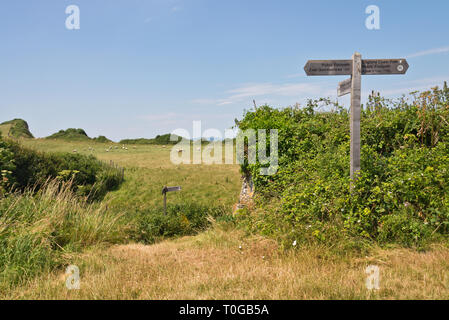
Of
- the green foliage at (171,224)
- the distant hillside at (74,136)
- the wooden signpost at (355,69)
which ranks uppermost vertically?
the distant hillside at (74,136)

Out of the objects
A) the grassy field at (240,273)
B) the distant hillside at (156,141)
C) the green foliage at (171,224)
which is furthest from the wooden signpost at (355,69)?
the distant hillside at (156,141)

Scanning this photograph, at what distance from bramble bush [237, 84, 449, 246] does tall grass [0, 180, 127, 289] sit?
3.34m

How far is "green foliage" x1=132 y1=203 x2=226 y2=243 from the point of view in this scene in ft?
26.9

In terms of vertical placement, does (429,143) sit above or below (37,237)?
above

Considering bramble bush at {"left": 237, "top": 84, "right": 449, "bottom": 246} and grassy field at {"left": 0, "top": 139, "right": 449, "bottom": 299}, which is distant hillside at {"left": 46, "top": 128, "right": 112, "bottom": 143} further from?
grassy field at {"left": 0, "top": 139, "right": 449, "bottom": 299}

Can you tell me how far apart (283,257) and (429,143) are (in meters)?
5.13

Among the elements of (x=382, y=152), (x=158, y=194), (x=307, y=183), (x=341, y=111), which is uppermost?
(x=341, y=111)

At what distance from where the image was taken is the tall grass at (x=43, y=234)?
15.3ft

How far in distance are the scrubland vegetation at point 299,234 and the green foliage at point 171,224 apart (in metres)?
0.05

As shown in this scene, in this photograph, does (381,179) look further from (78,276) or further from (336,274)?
(78,276)

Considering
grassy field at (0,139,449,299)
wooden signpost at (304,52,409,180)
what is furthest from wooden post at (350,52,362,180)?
grassy field at (0,139,449,299)

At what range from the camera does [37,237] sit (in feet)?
17.6

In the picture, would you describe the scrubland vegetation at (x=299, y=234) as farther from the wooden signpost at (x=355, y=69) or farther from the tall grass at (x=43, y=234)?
the wooden signpost at (x=355, y=69)
